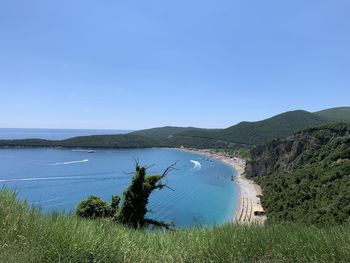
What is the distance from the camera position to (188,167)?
12575 cm

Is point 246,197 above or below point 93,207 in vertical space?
below

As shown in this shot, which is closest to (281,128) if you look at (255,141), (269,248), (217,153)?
(255,141)

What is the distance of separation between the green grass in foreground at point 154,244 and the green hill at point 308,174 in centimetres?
1480

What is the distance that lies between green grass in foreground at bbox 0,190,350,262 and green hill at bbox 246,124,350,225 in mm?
14801

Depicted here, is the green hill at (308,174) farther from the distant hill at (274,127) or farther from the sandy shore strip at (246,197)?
the distant hill at (274,127)

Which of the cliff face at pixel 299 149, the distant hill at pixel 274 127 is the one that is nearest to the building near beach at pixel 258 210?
the cliff face at pixel 299 149

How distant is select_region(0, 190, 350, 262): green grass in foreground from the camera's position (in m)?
3.30

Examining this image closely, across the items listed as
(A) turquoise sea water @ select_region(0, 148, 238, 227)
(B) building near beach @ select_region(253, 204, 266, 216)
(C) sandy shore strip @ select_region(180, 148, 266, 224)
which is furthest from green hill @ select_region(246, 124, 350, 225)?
(A) turquoise sea water @ select_region(0, 148, 238, 227)

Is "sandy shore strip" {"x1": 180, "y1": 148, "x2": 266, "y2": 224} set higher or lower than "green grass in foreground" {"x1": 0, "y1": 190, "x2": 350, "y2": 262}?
lower

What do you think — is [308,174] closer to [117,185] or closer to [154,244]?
[117,185]

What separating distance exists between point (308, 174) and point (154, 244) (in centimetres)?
6131

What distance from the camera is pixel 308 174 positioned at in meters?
60.2

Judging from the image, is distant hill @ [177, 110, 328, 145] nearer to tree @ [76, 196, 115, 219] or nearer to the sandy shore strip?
the sandy shore strip

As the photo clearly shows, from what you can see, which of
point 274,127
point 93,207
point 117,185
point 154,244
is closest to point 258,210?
point 117,185
